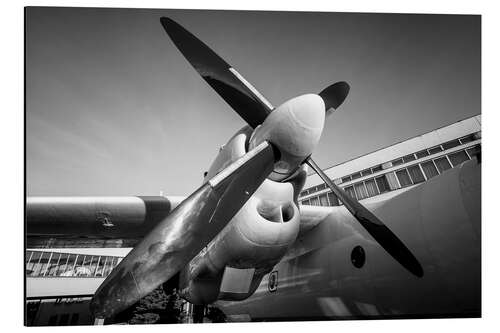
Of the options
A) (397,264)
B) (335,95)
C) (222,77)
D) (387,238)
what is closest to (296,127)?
(222,77)

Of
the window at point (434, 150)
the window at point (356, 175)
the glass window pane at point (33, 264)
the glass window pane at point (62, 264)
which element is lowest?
the glass window pane at point (62, 264)

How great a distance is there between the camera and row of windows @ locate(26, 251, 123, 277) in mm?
3817

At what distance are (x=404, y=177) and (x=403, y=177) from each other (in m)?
0.05

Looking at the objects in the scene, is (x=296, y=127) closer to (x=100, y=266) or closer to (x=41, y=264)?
(x=41, y=264)

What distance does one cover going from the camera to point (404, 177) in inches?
290

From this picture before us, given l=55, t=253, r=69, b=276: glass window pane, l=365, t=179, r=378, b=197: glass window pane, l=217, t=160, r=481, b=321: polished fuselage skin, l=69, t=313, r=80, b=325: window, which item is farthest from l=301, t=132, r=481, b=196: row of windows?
l=55, t=253, r=69, b=276: glass window pane

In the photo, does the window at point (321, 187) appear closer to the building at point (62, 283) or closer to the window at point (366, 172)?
the window at point (366, 172)

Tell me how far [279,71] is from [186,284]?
11.2ft

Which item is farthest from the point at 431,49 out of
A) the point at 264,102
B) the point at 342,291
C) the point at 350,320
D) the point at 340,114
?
the point at 350,320

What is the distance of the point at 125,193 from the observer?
412 centimetres

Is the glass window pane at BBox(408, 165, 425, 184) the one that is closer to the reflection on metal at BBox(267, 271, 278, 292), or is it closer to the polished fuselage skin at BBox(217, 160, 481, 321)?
the polished fuselage skin at BBox(217, 160, 481, 321)

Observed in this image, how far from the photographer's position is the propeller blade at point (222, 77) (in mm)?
3096

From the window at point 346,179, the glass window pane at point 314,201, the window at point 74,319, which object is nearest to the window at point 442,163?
the window at point 346,179

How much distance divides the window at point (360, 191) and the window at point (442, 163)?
3316mm
